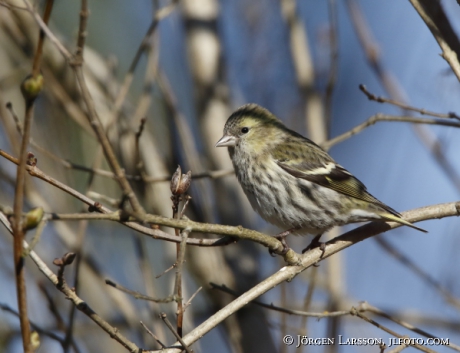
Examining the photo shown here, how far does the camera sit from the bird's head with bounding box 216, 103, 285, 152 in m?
4.35

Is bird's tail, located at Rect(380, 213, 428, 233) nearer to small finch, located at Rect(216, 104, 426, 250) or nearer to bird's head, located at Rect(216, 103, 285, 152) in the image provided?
small finch, located at Rect(216, 104, 426, 250)

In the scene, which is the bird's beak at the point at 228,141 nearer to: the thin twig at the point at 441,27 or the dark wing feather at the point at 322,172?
the dark wing feather at the point at 322,172

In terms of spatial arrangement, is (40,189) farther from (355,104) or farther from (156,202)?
(355,104)

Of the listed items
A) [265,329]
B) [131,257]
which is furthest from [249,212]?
[131,257]

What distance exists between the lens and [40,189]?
4.47 meters

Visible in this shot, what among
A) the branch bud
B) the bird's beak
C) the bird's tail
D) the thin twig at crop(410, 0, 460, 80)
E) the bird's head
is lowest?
the branch bud

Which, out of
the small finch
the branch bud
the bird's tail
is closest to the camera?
the branch bud

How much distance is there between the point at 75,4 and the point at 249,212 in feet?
13.3

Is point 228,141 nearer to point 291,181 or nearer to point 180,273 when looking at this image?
point 291,181

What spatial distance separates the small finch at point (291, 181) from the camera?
3.87 m

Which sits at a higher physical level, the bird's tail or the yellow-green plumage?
the yellow-green plumage

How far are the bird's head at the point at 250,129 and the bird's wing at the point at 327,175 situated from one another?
31cm

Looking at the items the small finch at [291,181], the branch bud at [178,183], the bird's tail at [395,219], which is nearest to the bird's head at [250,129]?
the small finch at [291,181]

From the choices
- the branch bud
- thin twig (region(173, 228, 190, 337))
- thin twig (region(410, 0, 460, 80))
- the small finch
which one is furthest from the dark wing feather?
thin twig (region(173, 228, 190, 337))
